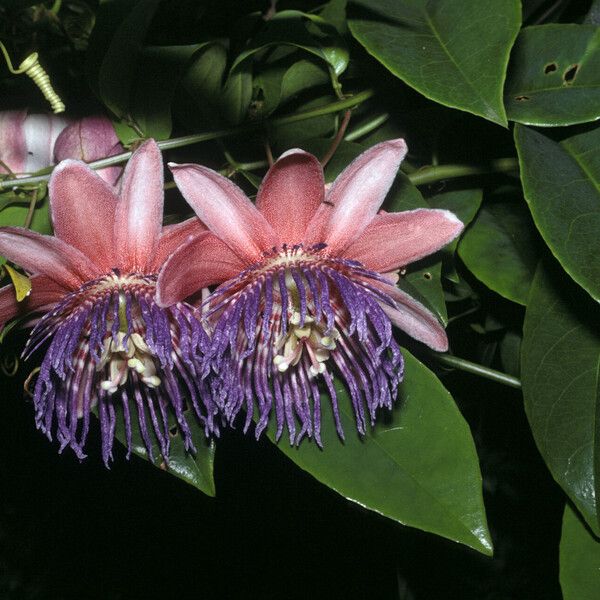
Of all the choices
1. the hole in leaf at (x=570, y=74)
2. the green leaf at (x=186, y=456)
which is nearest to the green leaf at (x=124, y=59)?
the green leaf at (x=186, y=456)

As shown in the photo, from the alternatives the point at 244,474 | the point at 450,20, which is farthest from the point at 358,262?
the point at 244,474

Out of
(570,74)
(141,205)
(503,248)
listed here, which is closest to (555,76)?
(570,74)

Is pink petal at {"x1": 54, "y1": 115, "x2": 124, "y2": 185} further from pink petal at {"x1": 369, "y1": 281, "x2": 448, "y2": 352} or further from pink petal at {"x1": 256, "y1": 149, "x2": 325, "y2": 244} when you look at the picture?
pink petal at {"x1": 369, "y1": 281, "x2": 448, "y2": 352}

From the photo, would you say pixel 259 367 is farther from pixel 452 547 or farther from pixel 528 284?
pixel 452 547

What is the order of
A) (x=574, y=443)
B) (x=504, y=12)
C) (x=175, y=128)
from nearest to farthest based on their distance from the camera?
1. (x=504, y=12)
2. (x=574, y=443)
3. (x=175, y=128)

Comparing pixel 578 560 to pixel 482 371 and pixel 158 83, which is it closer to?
pixel 482 371

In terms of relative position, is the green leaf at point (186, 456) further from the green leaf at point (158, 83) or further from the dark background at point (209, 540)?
the dark background at point (209, 540)

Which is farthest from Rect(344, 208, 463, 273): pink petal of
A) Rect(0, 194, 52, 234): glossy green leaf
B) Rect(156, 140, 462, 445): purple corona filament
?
Rect(0, 194, 52, 234): glossy green leaf
